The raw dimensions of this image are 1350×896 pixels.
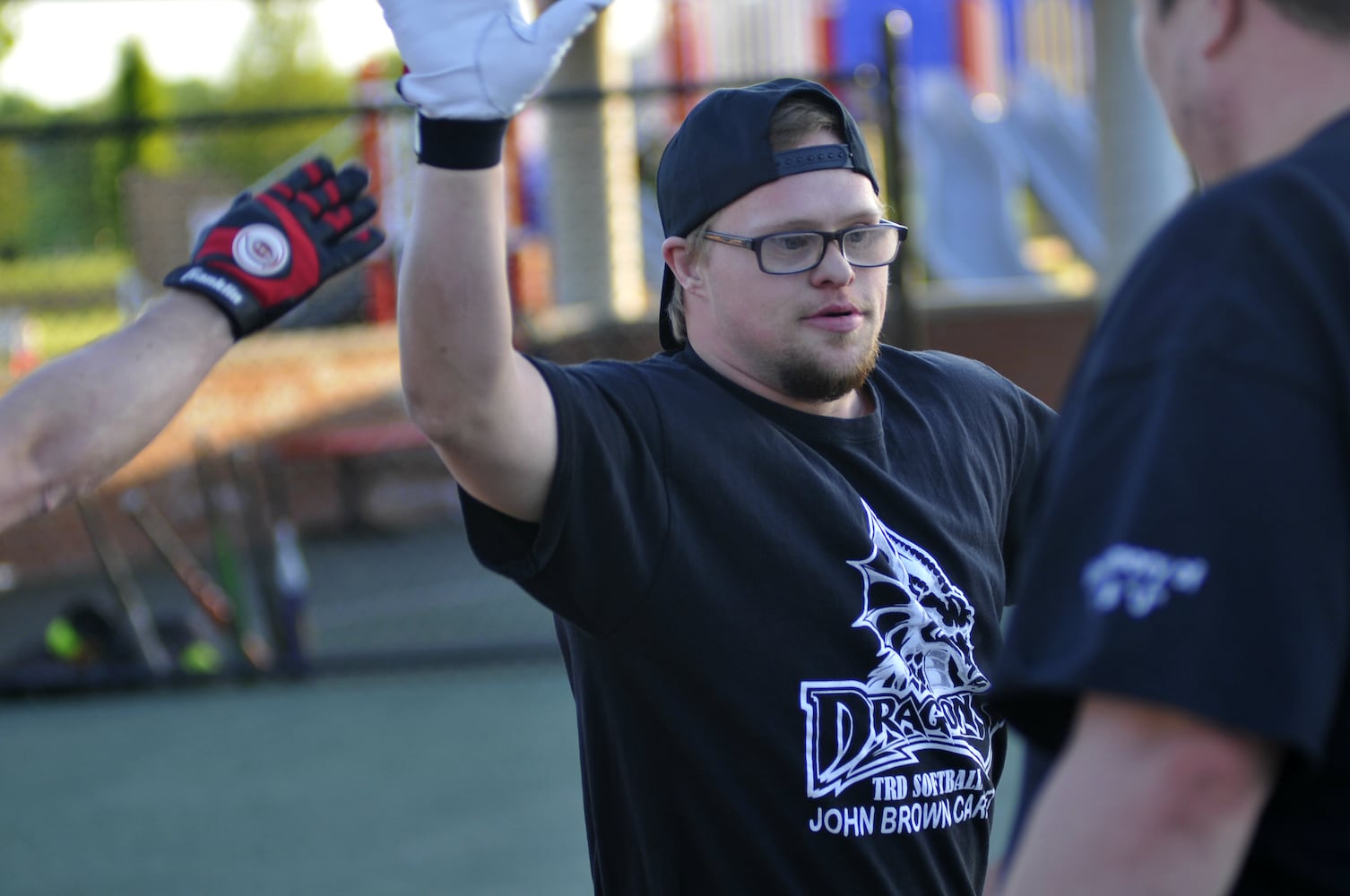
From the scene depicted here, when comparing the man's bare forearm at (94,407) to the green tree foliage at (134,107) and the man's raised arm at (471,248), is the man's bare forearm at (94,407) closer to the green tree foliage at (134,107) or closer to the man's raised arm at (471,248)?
the man's raised arm at (471,248)

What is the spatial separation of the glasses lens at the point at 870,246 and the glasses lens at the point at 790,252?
45 millimetres

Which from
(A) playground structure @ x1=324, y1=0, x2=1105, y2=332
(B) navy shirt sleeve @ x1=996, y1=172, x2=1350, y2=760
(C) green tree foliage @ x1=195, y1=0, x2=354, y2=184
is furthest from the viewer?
(C) green tree foliage @ x1=195, y1=0, x2=354, y2=184

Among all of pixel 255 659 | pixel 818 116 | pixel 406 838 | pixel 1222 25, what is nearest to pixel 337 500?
pixel 255 659

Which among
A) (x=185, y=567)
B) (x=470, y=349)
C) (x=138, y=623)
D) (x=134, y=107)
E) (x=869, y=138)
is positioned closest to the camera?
(x=470, y=349)

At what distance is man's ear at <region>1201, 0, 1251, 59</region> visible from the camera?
3.57 ft

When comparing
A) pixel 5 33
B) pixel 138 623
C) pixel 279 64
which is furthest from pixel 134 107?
pixel 138 623

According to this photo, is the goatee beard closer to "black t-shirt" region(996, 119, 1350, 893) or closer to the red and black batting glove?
the red and black batting glove

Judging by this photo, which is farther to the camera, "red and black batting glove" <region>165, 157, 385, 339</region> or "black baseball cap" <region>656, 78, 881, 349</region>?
"black baseball cap" <region>656, 78, 881, 349</region>

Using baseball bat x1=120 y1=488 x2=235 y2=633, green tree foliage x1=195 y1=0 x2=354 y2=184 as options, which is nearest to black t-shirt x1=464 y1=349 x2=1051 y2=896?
baseball bat x1=120 y1=488 x2=235 y2=633

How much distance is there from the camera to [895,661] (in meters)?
1.94

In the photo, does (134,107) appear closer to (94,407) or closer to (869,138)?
(869,138)

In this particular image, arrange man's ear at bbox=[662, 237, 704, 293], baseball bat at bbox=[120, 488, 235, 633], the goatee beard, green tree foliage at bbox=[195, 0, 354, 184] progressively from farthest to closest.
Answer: green tree foliage at bbox=[195, 0, 354, 184]
baseball bat at bbox=[120, 488, 235, 633]
man's ear at bbox=[662, 237, 704, 293]
the goatee beard

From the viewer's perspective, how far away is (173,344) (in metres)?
1.87

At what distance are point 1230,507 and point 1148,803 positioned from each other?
8.0 inches
